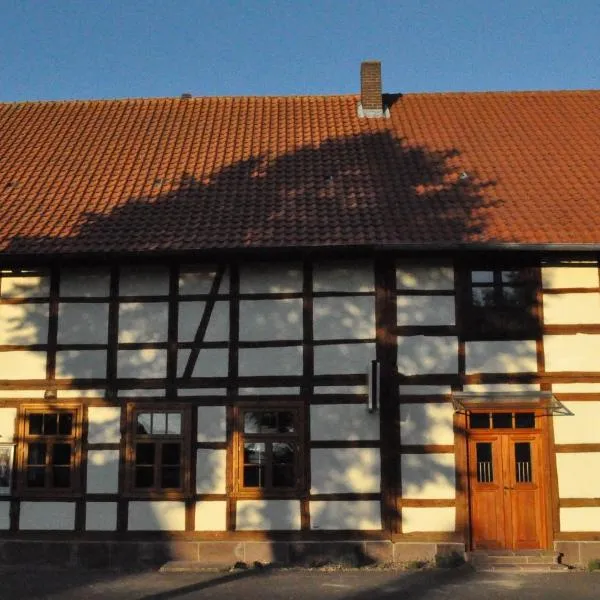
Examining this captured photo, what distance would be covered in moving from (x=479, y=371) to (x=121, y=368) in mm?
5402

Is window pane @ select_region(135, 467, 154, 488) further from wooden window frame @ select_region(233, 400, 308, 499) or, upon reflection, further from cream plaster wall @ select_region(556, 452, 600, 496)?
cream plaster wall @ select_region(556, 452, 600, 496)

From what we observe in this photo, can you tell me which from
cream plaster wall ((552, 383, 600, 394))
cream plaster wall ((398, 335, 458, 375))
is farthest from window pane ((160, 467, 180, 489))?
cream plaster wall ((552, 383, 600, 394))

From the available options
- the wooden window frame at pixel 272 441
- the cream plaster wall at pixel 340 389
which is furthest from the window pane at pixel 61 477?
the cream plaster wall at pixel 340 389

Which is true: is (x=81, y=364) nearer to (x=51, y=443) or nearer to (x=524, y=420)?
(x=51, y=443)

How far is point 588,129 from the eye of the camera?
1569 cm

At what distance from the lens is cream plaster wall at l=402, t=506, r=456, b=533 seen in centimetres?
1198

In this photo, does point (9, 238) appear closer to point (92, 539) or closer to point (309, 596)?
point (92, 539)

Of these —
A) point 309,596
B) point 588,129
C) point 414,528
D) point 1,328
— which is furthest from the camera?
point 588,129

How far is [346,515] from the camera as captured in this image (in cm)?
1205

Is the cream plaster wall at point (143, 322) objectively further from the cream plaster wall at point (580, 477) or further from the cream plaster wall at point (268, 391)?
the cream plaster wall at point (580, 477)

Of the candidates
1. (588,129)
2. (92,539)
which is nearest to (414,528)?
(92,539)

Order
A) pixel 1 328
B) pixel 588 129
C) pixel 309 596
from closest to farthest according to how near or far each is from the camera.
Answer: pixel 309 596
pixel 1 328
pixel 588 129

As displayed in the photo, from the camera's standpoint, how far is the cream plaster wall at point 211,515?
12141mm

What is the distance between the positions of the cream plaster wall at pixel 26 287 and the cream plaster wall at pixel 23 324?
17cm
